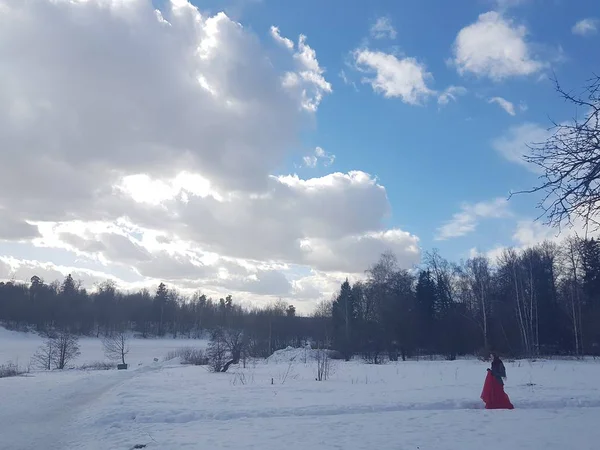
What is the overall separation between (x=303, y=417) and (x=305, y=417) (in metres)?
0.06

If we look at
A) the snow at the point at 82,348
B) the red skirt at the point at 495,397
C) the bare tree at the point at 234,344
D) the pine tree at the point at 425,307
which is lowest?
the snow at the point at 82,348

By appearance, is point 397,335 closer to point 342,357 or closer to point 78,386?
point 342,357

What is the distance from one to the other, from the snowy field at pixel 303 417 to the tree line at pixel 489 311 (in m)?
28.6

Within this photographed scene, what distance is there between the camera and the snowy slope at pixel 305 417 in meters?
10.9

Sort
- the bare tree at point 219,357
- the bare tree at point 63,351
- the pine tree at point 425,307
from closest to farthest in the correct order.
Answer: the bare tree at point 219,357, the bare tree at point 63,351, the pine tree at point 425,307

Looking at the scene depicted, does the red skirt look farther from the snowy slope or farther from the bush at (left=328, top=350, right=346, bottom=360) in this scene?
Answer: the bush at (left=328, top=350, right=346, bottom=360)

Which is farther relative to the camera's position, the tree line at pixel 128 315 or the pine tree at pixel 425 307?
the tree line at pixel 128 315

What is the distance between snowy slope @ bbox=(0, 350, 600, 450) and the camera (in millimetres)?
10945

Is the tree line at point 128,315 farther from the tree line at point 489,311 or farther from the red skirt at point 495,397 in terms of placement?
the red skirt at point 495,397

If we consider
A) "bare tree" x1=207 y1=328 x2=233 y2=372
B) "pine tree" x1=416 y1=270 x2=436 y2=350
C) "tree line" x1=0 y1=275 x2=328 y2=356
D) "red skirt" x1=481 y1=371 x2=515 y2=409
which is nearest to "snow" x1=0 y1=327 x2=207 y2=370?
"tree line" x1=0 y1=275 x2=328 y2=356

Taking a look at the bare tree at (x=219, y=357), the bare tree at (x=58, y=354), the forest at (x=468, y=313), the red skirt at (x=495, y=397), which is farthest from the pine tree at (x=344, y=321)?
the red skirt at (x=495, y=397)

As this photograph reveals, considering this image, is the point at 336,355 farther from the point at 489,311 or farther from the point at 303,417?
the point at 303,417

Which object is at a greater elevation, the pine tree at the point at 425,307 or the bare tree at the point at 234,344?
the pine tree at the point at 425,307

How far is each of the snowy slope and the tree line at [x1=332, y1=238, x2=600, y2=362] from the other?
2896cm
